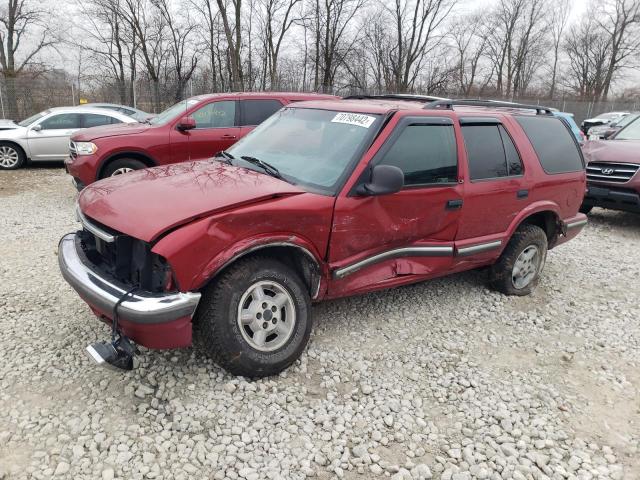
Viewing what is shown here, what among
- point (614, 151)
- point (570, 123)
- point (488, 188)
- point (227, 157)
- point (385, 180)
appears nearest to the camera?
point (385, 180)

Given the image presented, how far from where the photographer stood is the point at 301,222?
314 centimetres

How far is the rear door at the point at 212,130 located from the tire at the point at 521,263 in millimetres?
4948

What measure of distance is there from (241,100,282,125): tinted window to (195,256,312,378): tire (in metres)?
5.53

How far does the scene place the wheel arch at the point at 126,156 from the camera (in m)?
7.32

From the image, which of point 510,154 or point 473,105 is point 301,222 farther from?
point 473,105

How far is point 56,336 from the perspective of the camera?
3.63 meters

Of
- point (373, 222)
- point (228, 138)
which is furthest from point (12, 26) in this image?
point (373, 222)

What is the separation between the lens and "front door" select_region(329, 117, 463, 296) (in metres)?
3.43

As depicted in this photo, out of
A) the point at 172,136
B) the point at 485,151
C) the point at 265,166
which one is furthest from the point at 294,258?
the point at 172,136

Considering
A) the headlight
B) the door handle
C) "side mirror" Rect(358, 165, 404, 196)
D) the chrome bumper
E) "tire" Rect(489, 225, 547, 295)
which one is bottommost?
"tire" Rect(489, 225, 547, 295)

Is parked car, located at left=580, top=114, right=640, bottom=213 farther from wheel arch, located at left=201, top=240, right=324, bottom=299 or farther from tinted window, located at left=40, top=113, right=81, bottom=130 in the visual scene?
tinted window, located at left=40, top=113, right=81, bottom=130

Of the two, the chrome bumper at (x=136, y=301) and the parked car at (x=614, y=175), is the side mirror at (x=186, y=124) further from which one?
the parked car at (x=614, y=175)

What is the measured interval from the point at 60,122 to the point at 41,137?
553 mm

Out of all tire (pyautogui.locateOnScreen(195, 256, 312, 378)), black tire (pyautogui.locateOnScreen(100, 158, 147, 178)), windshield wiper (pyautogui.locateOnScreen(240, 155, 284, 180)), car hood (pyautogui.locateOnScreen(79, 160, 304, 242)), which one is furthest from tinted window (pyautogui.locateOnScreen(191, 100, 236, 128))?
tire (pyautogui.locateOnScreen(195, 256, 312, 378))
